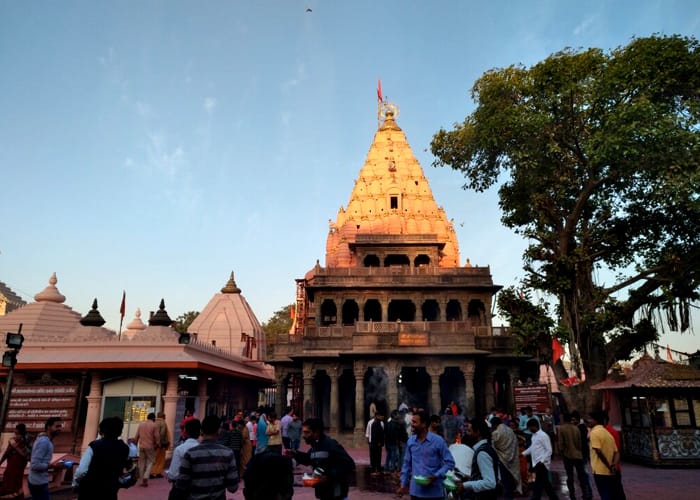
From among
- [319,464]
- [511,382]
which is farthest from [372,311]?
[319,464]

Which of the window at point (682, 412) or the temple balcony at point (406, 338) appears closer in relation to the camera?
the window at point (682, 412)

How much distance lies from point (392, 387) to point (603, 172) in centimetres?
1362

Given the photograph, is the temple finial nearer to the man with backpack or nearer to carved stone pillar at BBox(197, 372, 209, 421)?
carved stone pillar at BBox(197, 372, 209, 421)

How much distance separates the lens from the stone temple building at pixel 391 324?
2486 centimetres

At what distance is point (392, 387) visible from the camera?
944 inches

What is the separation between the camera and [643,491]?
36.2ft

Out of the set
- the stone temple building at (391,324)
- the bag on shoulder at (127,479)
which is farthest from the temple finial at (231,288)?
the bag on shoulder at (127,479)

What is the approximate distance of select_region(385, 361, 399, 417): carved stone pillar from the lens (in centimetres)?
2359

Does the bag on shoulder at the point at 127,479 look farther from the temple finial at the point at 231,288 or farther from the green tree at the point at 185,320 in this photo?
the green tree at the point at 185,320

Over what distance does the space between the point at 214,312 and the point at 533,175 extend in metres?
28.7

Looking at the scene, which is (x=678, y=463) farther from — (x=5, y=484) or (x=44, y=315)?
(x=44, y=315)

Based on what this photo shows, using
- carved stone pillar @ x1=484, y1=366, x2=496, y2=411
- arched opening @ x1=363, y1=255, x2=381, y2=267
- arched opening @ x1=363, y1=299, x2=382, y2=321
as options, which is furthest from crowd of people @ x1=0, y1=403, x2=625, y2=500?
arched opening @ x1=363, y1=255, x2=381, y2=267

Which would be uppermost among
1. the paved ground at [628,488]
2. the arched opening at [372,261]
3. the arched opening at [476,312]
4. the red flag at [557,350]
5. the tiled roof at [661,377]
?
the arched opening at [372,261]

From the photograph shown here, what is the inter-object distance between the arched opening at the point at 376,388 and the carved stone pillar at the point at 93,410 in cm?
1652
